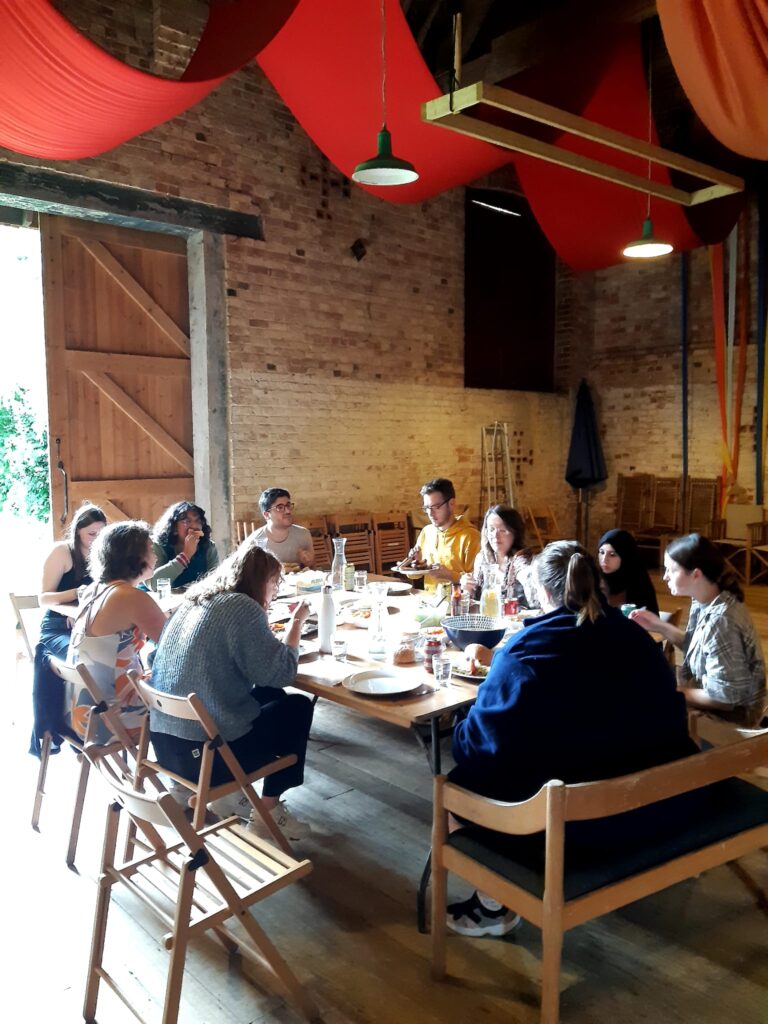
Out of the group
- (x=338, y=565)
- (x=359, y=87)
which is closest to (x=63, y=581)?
(x=338, y=565)

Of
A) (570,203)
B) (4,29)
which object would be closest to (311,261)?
(570,203)

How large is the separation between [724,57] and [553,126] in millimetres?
1075

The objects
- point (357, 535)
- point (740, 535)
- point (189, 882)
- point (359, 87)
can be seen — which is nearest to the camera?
point (189, 882)

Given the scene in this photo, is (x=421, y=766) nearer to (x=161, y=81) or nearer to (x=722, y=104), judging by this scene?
(x=161, y=81)

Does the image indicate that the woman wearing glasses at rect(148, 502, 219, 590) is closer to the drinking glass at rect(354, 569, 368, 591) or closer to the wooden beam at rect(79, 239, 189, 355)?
the drinking glass at rect(354, 569, 368, 591)

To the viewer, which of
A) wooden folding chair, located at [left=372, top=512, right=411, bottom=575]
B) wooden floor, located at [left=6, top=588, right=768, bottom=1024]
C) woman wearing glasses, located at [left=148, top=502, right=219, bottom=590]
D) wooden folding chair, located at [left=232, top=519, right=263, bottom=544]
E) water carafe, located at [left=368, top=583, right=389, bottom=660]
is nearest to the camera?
wooden floor, located at [left=6, top=588, right=768, bottom=1024]

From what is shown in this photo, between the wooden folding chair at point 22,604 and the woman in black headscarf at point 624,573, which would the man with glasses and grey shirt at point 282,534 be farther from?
the woman in black headscarf at point 624,573

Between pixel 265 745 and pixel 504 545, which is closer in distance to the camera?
pixel 265 745

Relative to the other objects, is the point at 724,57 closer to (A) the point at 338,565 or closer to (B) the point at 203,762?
(A) the point at 338,565

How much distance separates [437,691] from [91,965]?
1346 millimetres

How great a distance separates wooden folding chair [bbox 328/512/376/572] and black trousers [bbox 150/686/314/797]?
15.3ft

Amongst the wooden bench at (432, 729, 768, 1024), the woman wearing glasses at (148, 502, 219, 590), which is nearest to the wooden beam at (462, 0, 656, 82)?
the woman wearing glasses at (148, 502, 219, 590)

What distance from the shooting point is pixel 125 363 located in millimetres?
6605

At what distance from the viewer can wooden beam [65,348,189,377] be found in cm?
636
